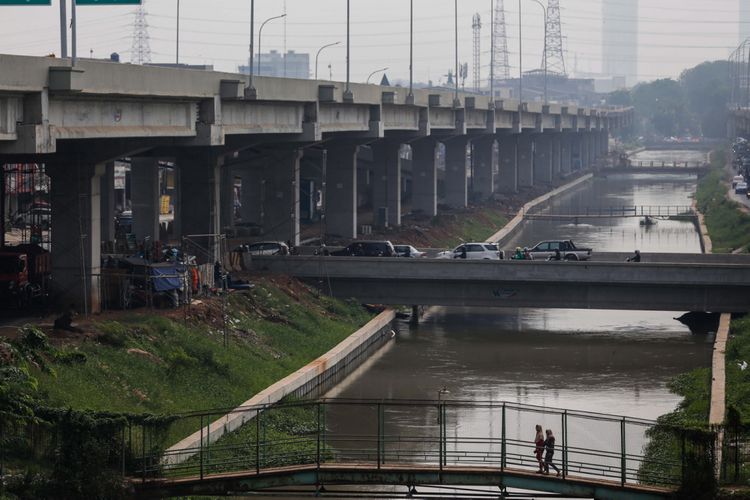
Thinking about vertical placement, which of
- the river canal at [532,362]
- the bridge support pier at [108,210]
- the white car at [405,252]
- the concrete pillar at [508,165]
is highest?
the concrete pillar at [508,165]

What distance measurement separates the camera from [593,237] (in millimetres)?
103062

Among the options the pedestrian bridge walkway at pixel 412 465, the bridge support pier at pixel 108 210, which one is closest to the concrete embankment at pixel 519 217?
the bridge support pier at pixel 108 210

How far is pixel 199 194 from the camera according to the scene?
6084 centimetres

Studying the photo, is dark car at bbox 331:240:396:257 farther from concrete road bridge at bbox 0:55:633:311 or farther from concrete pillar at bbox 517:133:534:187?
concrete pillar at bbox 517:133:534:187

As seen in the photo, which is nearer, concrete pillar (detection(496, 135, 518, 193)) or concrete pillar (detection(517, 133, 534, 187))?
concrete pillar (detection(496, 135, 518, 193))

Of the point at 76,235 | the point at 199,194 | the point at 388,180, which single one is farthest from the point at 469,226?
the point at 76,235

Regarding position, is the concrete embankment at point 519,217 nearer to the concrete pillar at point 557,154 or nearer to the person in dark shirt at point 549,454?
the concrete pillar at point 557,154

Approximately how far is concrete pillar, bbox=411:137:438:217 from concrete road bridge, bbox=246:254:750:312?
38864 mm

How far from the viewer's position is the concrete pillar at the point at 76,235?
4656cm

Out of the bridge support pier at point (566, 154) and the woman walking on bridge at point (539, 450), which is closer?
the woman walking on bridge at point (539, 450)

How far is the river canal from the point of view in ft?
147

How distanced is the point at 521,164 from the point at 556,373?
95573mm

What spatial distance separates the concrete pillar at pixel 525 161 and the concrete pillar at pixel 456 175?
34.1m

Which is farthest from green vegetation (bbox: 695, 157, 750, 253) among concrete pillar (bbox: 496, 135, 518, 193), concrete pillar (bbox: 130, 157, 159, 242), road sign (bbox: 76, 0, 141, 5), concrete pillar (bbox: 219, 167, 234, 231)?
road sign (bbox: 76, 0, 141, 5)
